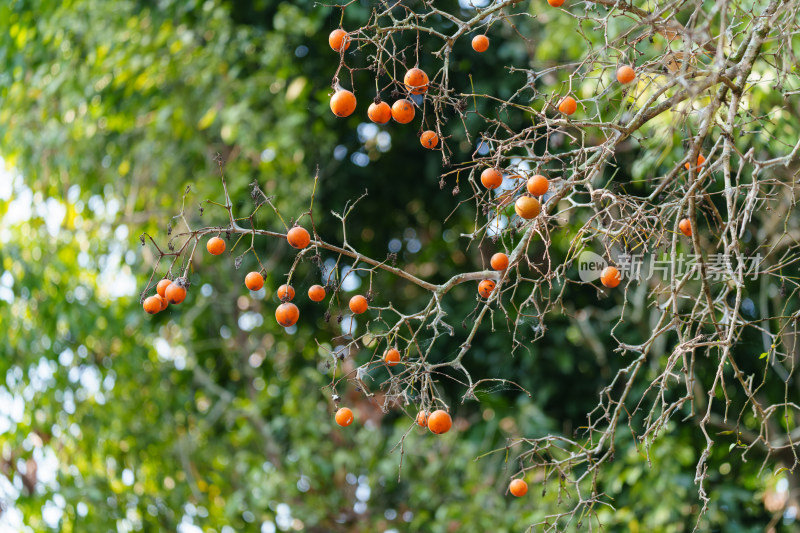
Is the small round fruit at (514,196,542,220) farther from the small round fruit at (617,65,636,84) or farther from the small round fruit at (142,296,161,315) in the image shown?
the small round fruit at (142,296,161,315)

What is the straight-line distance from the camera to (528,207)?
2.84ft

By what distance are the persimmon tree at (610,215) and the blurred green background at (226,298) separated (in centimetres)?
8

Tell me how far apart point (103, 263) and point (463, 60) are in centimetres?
142

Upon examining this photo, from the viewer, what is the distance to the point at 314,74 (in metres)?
2.56

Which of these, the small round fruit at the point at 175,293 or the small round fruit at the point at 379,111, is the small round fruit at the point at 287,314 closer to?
the small round fruit at the point at 175,293

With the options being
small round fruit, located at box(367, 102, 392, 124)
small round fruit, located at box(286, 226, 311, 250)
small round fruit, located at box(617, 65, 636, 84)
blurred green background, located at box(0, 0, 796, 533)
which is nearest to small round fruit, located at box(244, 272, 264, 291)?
small round fruit, located at box(286, 226, 311, 250)

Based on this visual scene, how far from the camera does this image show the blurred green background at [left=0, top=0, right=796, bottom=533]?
93.5 inches

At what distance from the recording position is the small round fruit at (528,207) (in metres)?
0.86

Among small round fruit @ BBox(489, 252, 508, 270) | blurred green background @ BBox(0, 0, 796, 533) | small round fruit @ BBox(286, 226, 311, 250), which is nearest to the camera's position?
small round fruit @ BBox(286, 226, 311, 250)

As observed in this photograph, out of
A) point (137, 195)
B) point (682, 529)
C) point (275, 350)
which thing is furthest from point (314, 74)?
point (682, 529)

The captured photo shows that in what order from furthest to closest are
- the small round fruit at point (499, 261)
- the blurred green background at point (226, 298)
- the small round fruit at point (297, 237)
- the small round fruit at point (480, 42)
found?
1. the blurred green background at point (226, 298)
2. the small round fruit at point (480, 42)
3. the small round fruit at point (499, 261)
4. the small round fruit at point (297, 237)

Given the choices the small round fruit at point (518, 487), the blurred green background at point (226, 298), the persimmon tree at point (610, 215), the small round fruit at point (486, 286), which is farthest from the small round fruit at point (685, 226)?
the blurred green background at point (226, 298)

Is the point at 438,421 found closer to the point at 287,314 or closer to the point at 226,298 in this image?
the point at 287,314

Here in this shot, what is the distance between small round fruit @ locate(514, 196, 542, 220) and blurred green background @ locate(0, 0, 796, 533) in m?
1.41
